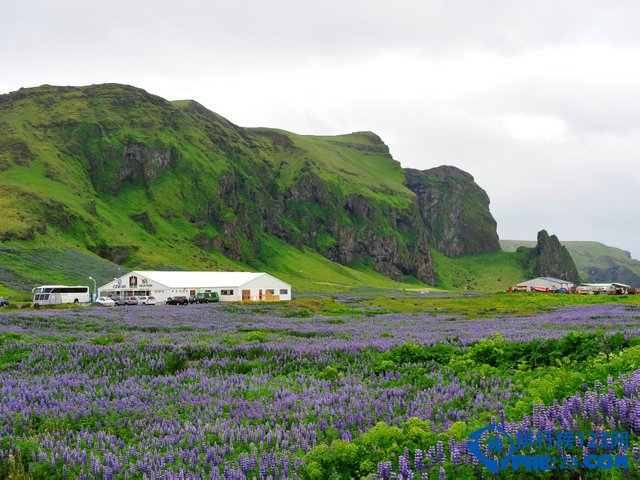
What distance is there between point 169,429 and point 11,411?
361 cm

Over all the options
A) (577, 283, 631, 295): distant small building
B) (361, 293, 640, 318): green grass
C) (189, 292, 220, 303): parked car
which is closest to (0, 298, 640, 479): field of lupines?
(361, 293, 640, 318): green grass

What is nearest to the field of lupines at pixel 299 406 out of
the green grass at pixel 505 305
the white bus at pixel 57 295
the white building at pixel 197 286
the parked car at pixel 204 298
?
the green grass at pixel 505 305

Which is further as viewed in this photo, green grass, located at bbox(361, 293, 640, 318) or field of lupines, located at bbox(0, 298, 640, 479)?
green grass, located at bbox(361, 293, 640, 318)

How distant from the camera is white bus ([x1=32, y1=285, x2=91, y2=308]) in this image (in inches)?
3060

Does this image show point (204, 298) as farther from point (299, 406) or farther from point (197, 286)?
point (299, 406)

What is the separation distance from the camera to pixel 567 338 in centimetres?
1338

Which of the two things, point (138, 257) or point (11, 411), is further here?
point (138, 257)

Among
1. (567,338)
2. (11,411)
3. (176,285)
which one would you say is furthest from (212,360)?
(176,285)

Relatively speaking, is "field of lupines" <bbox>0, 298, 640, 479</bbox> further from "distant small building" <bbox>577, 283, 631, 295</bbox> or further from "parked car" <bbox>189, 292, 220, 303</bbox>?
"distant small building" <bbox>577, 283, 631, 295</bbox>

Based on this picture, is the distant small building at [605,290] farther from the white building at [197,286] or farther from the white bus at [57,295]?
the white bus at [57,295]

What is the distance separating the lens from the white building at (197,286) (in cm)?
Result: 10600

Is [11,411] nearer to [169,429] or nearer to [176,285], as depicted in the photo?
[169,429]

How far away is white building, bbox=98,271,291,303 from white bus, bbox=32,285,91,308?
1831 centimetres

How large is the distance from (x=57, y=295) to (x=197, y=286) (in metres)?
31.4
